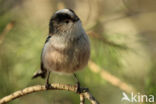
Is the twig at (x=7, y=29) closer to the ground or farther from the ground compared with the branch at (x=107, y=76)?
farther from the ground

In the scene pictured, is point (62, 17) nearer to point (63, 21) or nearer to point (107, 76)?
point (63, 21)

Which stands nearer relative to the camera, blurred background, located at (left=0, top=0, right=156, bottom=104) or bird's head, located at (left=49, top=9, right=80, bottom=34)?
bird's head, located at (left=49, top=9, right=80, bottom=34)

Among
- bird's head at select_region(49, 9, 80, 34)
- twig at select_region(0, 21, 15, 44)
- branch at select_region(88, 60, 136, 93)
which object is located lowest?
branch at select_region(88, 60, 136, 93)

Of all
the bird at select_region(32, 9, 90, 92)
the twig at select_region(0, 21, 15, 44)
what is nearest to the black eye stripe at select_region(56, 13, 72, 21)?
the bird at select_region(32, 9, 90, 92)

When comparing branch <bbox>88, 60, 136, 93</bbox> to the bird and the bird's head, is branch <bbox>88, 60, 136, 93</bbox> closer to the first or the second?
the bird

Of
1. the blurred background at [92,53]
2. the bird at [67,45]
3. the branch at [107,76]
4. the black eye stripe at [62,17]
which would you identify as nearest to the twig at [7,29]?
the blurred background at [92,53]

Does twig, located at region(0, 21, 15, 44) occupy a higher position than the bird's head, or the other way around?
the bird's head

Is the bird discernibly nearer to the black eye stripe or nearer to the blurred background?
Result: the black eye stripe

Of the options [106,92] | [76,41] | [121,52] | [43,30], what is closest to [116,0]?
[121,52]

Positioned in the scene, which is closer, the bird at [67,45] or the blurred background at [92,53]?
the bird at [67,45]

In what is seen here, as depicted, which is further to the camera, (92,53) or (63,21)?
(92,53)

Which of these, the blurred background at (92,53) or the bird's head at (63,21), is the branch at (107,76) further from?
the bird's head at (63,21)

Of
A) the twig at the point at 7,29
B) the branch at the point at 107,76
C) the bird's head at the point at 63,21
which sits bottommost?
the branch at the point at 107,76

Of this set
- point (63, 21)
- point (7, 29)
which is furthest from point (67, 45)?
point (7, 29)
